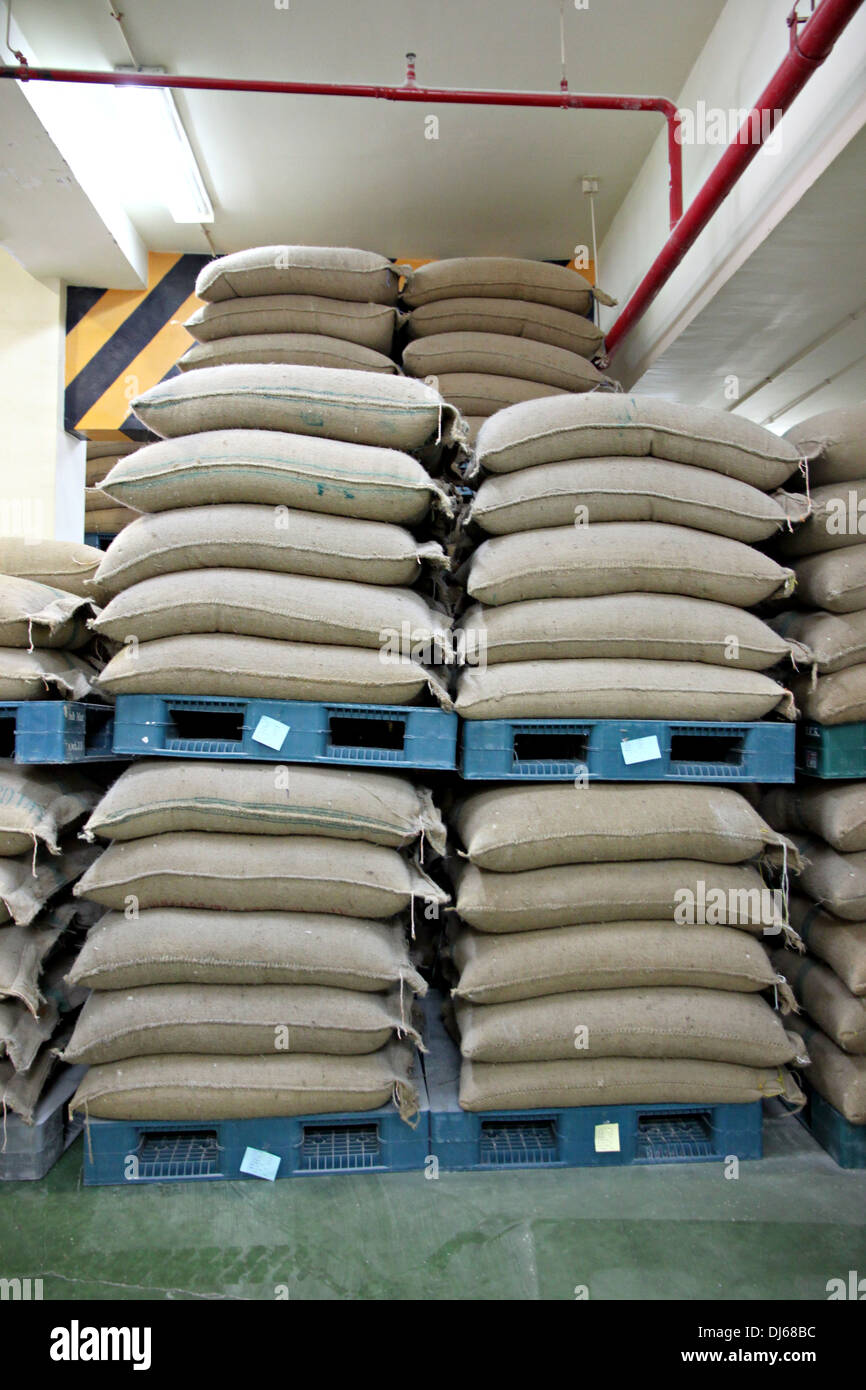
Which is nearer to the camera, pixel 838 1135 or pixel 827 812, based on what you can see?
pixel 838 1135

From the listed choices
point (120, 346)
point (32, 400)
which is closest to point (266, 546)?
point (120, 346)

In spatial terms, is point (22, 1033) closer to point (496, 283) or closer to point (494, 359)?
point (494, 359)

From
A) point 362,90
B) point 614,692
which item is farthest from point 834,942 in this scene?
point 362,90

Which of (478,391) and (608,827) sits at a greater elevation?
(478,391)

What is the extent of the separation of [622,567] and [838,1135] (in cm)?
195

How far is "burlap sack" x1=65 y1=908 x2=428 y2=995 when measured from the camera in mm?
2402

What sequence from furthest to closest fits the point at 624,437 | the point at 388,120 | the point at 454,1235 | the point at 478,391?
the point at 388,120, the point at 478,391, the point at 624,437, the point at 454,1235

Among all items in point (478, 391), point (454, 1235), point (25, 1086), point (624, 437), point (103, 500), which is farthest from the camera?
point (103, 500)

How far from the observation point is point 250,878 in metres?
2.44

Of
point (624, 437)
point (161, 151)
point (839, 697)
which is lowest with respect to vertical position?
point (839, 697)

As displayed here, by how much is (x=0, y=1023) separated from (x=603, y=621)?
2239mm

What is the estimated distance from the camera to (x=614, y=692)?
2549 mm

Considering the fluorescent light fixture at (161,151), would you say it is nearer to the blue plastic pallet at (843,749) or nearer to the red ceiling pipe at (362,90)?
the red ceiling pipe at (362,90)
